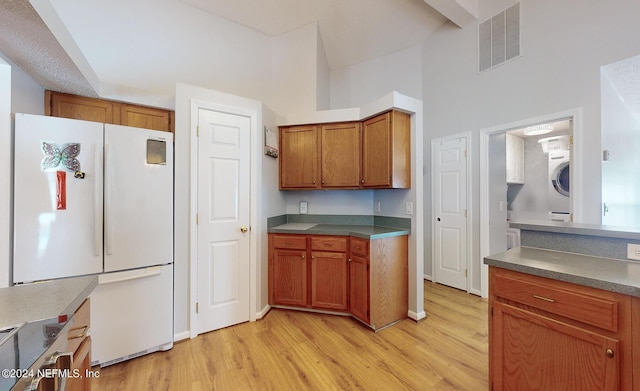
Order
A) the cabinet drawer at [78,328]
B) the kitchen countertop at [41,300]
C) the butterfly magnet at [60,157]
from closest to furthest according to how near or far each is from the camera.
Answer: the kitchen countertop at [41,300]
the cabinet drawer at [78,328]
the butterfly magnet at [60,157]

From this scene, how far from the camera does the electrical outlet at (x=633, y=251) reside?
50.1 inches

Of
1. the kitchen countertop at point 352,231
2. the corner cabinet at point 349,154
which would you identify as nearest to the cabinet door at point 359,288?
the kitchen countertop at point 352,231

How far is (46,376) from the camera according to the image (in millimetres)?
628

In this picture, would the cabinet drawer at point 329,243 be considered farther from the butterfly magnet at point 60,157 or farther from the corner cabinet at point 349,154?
the butterfly magnet at point 60,157

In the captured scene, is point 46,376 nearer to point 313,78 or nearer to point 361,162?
point 361,162

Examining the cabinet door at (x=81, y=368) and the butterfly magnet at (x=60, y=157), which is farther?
the butterfly magnet at (x=60, y=157)

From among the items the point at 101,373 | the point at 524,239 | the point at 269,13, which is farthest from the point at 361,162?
the point at 101,373

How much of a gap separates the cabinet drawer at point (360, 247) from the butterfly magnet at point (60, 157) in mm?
2278

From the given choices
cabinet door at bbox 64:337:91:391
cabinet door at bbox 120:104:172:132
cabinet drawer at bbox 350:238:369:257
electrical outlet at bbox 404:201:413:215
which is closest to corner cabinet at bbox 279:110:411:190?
electrical outlet at bbox 404:201:413:215

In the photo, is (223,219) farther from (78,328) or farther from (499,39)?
(499,39)

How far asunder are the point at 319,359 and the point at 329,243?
40.9 inches

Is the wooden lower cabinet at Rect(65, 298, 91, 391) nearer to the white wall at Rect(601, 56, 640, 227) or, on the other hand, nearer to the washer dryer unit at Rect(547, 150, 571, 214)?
the white wall at Rect(601, 56, 640, 227)

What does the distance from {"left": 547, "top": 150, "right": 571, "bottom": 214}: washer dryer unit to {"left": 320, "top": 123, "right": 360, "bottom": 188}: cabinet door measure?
13.8ft

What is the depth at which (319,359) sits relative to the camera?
1901mm
